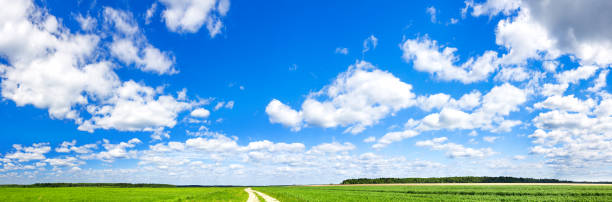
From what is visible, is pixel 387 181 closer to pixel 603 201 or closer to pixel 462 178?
pixel 462 178

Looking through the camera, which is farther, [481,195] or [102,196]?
[102,196]

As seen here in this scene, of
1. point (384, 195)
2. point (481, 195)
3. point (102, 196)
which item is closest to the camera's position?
point (481, 195)

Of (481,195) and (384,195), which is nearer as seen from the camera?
(481,195)

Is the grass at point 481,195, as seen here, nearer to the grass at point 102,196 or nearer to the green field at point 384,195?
the green field at point 384,195

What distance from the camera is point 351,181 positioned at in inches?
6540

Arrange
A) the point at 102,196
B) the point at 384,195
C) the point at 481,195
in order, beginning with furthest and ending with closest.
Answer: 1. the point at 102,196
2. the point at 384,195
3. the point at 481,195

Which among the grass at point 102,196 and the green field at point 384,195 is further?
the grass at point 102,196

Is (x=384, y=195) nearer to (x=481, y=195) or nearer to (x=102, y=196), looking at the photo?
(x=481, y=195)

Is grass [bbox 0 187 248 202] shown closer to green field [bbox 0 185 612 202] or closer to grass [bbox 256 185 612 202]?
green field [bbox 0 185 612 202]

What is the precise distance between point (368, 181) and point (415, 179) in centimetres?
2409

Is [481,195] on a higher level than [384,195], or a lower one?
higher

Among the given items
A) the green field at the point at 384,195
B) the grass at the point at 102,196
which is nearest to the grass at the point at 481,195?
the green field at the point at 384,195

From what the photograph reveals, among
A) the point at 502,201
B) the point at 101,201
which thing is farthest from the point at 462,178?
the point at 101,201

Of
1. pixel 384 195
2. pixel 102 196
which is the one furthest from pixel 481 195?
pixel 102 196
